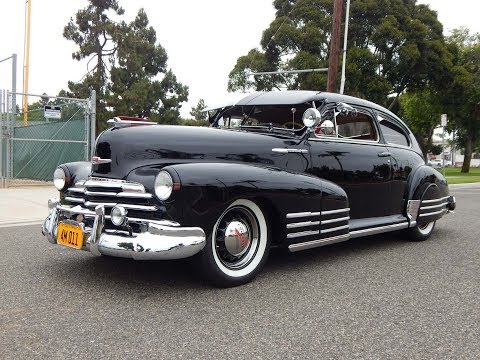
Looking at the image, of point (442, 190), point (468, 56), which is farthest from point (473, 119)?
point (442, 190)

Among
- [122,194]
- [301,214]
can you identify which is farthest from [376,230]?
[122,194]

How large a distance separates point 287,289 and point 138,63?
87.0 ft

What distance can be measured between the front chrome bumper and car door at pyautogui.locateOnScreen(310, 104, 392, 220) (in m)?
1.50

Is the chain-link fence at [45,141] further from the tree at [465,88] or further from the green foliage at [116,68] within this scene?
the tree at [465,88]

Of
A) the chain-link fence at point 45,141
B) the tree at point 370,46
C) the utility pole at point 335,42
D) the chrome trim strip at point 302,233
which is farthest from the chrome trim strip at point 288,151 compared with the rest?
the tree at point 370,46

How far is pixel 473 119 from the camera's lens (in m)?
35.3

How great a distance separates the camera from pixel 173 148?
12.1ft

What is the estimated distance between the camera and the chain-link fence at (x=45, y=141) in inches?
471

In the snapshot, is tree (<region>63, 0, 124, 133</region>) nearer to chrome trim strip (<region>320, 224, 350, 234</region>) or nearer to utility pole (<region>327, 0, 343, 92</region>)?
utility pole (<region>327, 0, 343, 92</region>)

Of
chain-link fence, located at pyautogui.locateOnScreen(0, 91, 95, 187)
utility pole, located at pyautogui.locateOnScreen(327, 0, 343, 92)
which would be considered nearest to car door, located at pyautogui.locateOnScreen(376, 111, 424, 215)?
chain-link fence, located at pyautogui.locateOnScreen(0, 91, 95, 187)

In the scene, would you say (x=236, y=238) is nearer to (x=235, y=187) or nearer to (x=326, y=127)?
(x=235, y=187)

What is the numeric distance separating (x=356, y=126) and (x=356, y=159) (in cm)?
48

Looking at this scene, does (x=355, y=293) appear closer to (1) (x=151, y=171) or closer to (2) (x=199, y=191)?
(2) (x=199, y=191)

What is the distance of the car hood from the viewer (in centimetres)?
363
